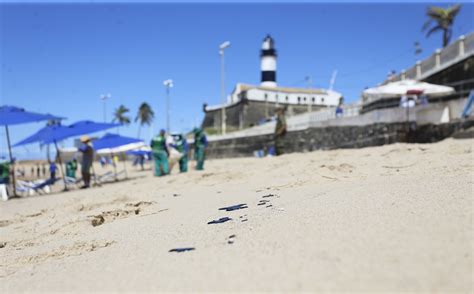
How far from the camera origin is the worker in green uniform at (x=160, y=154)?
1198 centimetres

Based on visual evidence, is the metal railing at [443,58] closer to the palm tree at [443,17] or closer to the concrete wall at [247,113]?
the palm tree at [443,17]

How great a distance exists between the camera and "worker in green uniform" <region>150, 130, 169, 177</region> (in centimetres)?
1198

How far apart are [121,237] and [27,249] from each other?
1012 mm

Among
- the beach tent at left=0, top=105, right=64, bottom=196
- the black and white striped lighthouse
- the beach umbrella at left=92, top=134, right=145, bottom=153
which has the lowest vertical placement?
the beach umbrella at left=92, top=134, right=145, bottom=153

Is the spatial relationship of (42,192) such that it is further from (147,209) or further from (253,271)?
(253,271)

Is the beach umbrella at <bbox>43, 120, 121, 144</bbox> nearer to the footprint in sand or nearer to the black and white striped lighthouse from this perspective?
the footprint in sand

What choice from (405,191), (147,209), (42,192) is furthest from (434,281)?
(42,192)

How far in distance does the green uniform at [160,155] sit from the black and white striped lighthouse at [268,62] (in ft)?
188

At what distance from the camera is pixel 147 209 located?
476 cm

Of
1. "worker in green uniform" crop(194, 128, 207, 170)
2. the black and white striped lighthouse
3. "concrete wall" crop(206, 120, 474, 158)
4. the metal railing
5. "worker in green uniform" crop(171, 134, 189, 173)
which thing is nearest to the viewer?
"concrete wall" crop(206, 120, 474, 158)

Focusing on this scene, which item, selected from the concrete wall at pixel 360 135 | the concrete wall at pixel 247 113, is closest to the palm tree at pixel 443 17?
the concrete wall at pixel 360 135

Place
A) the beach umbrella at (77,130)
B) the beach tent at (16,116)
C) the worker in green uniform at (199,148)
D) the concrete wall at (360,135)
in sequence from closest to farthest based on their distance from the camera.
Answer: the beach tent at (16,116)
the concrete wall at (360,135)
the beach umbrella at (77,130)
the worker in green uniform at (199,148)

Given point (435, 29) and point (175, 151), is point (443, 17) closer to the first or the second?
point (435, 29)

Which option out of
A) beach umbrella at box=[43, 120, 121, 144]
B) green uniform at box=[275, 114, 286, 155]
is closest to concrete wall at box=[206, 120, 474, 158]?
green uniform at box=[275, 114, 286, 155]
